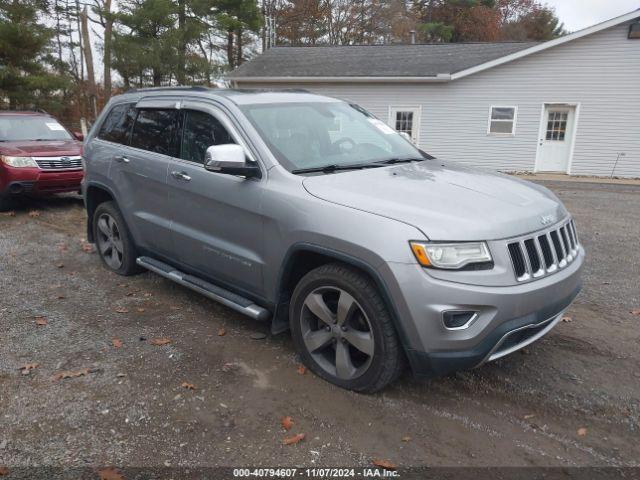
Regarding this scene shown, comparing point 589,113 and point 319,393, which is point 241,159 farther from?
point 589,113

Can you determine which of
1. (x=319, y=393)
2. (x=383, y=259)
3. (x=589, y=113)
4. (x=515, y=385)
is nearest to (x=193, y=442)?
(x=319, y=393)

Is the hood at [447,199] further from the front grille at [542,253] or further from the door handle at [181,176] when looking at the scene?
the door handle at [181,176]

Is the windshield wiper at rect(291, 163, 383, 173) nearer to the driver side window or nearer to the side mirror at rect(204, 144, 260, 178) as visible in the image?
the side mirror at rect(204, 144, 260, 178)

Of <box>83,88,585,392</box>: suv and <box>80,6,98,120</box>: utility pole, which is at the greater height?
<box>80,6,98,120</box>: utility pole

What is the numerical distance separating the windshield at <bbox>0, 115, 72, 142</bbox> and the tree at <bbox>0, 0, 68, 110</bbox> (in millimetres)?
12095

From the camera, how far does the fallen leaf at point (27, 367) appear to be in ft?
11.6

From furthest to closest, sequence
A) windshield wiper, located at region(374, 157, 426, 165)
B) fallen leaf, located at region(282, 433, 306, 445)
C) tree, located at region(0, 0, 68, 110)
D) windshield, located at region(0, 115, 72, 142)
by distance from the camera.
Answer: tree, located at region(0, 0, 68, 110)
windshield, located at region(0, 115, 72, 142)
windshield wiper, located at region(374, 157, 426, 165)
fallen leaf, located at region(282, 433, 306, 445)

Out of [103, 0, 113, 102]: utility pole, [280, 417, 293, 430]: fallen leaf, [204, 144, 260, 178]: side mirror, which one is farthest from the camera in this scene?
[103, 0, 113, 102]: utility pole

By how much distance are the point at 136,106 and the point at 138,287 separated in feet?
5.87

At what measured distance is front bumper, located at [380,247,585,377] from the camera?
2.69 metres

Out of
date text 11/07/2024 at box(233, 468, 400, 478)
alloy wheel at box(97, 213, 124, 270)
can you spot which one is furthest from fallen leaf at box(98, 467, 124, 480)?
alloy wheel at box(97, 213, 124, 270)

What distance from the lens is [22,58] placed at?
67.5 ft

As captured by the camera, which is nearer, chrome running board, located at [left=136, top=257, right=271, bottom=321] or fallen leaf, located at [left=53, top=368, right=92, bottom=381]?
fallen leaf, located at [left=53, top=368, right=92, bottom=381]

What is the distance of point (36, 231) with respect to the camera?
7.44m
